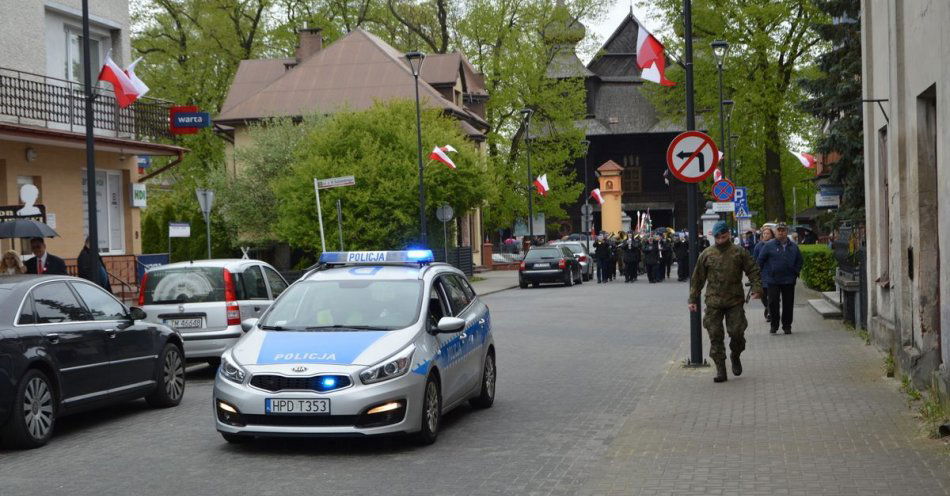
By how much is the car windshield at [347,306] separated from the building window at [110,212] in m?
17.6

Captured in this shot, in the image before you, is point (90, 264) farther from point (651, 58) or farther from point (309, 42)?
point (309, 42)

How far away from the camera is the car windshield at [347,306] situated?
995cm

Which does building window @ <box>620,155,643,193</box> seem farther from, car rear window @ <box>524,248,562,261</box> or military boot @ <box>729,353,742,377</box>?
military boot @ <box>729,353,742,377</box>

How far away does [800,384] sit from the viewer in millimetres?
12812

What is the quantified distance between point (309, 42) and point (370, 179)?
22844 millimetres

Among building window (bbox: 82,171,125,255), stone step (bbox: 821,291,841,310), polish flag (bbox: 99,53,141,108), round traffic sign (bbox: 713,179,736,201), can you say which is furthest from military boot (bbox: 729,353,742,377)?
round traffic sign (bbox: 713,179,736,201)

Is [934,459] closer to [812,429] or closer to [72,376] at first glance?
[812,429]

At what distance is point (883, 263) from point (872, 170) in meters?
1.94

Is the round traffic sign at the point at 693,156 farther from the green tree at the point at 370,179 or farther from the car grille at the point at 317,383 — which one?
the green tree at the point at 370,179

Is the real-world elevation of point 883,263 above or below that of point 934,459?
above

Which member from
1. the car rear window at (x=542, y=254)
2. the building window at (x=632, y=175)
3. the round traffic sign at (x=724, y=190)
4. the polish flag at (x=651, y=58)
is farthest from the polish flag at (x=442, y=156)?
the building window at (x=632, y=175)

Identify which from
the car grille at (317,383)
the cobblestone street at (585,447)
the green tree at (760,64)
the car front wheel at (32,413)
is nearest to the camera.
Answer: the cobblestone street at (585,447)

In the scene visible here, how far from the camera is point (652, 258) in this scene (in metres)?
41.1

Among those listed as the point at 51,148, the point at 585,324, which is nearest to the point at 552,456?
the point at 585,324
